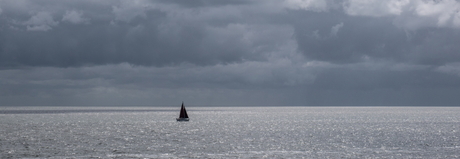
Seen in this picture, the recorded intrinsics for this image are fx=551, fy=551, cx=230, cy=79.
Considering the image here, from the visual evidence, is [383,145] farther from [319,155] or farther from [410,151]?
[319,155]

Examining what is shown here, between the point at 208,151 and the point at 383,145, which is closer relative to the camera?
the point at 208,151

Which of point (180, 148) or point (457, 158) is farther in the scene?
point (180, 148)

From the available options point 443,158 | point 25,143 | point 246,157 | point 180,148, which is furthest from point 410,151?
point 25,143

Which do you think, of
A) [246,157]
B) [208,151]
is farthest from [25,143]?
[246,157]

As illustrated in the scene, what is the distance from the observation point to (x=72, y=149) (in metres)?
78.3

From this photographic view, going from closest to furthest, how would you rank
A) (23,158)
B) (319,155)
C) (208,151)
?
(23,158) → (319,155) → (208,151)

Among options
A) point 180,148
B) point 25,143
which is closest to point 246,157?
point 180,148

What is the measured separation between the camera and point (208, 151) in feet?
252

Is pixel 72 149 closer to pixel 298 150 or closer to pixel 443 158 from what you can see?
pixel 298 150

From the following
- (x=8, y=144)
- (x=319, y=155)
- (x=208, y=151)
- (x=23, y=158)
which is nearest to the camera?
(x=23, y=158)

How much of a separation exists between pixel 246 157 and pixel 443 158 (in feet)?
80.1

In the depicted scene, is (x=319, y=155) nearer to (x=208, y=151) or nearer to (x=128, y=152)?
(x=208, y=151)

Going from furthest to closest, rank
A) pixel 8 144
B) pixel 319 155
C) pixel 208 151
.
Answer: pixel 8 144 < pixel 208 151 < pixel 319 155

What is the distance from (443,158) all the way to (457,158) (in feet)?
5.28
